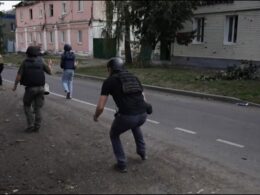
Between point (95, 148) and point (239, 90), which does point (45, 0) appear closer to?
point (239, 90)

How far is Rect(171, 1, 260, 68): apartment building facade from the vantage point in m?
20.5

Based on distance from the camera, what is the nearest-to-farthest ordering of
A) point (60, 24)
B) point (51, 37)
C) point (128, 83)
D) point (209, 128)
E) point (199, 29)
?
point (128, 83) < point (209, 128) < point (199, 29) < point (60, 24) < point (51, 37)

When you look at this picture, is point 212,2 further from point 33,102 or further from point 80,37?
point 80,37

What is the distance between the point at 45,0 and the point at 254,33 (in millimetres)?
30486

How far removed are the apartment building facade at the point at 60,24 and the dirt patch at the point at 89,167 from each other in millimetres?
24686

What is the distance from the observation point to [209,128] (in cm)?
879

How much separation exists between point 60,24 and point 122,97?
38.9 meters

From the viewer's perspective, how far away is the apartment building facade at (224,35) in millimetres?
20469

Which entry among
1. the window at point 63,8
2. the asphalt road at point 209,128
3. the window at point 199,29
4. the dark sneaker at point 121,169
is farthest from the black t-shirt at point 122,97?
the window at point 63,8

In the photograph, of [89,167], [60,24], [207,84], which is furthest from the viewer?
[60,24]

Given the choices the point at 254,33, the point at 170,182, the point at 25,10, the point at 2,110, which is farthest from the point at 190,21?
the point at 25,10

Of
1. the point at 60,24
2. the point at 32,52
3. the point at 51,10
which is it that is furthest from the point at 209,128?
the point at 51,10

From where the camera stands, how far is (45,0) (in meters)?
45.2

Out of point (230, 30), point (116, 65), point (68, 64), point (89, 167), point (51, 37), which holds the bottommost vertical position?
point (89, 167)
